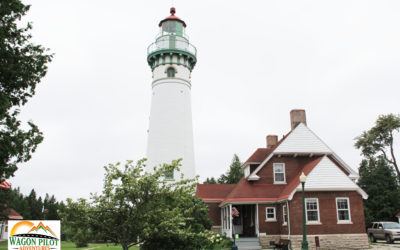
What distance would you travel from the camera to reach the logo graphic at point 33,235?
28.6ft

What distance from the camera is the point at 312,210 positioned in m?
22.3

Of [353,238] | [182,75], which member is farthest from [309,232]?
[182,75]

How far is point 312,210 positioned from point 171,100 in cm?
1407

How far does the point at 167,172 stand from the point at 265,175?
14090 millimetres

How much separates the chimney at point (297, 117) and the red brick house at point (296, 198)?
8 centimetres

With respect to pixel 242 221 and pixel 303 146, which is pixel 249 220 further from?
pixel 303 146

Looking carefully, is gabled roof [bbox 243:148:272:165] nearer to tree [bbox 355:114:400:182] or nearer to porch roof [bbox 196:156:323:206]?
porch roof [bbox 196:156:323:206]

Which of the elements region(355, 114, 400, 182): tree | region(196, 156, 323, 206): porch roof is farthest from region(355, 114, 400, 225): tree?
region(196, 156, 323, 206): porch roof

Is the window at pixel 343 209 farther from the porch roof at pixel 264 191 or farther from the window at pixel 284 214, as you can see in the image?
the window at pixel 284 214

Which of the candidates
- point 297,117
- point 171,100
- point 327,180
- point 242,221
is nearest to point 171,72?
point 171,100

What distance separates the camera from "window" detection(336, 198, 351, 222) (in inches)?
883

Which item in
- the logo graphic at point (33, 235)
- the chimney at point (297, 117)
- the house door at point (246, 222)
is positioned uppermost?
the chimney at point (297, 117)

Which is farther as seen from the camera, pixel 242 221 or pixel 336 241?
Result: pixel 242 221

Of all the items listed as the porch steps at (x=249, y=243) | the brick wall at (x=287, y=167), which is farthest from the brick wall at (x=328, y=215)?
the brick wall at (x=287, y=167)
